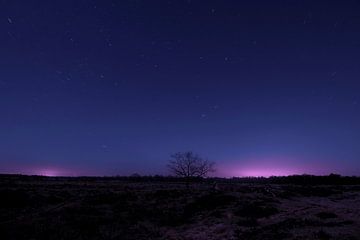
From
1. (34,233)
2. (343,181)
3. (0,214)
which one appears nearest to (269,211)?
(34,233)

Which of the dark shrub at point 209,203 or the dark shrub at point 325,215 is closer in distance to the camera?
the dark shrub at point 325,215

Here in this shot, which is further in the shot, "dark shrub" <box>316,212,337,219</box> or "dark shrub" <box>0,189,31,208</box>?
"dark shrub" <box>0,189,31,208</box>

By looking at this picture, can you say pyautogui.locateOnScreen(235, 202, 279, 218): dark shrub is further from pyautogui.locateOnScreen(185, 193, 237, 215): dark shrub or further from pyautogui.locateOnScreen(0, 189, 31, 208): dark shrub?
pyautogui.locateOnScreen(0, 189, 31, 208): dark shrub

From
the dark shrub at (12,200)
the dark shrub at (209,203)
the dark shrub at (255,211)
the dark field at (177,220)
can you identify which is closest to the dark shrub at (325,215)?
the dark field at (177,220)

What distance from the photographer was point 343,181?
100875 mm

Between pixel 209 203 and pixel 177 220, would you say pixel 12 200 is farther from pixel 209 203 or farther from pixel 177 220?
pixel 209 203

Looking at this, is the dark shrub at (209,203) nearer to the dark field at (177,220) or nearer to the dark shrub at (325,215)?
the dark field at (177,220)

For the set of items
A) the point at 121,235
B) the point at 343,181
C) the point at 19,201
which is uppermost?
the point at 343,181

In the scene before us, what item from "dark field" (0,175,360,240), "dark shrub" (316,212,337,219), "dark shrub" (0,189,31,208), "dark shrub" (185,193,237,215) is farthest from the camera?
"dark shrub" (0,189,31,208)

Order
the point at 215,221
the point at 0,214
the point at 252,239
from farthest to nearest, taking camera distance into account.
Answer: the point at 0,214
the point at 215,221
the point at 252,239

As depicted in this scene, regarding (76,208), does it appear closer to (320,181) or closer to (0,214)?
(0,214)

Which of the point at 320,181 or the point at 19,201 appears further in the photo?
the point at 320,181

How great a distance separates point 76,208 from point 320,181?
7930 cm

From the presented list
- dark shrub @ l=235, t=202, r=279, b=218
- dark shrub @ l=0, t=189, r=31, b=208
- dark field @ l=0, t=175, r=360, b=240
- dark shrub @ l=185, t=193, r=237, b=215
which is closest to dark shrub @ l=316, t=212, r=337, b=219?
dark field @ l=0, t=175, r=360, b=240
